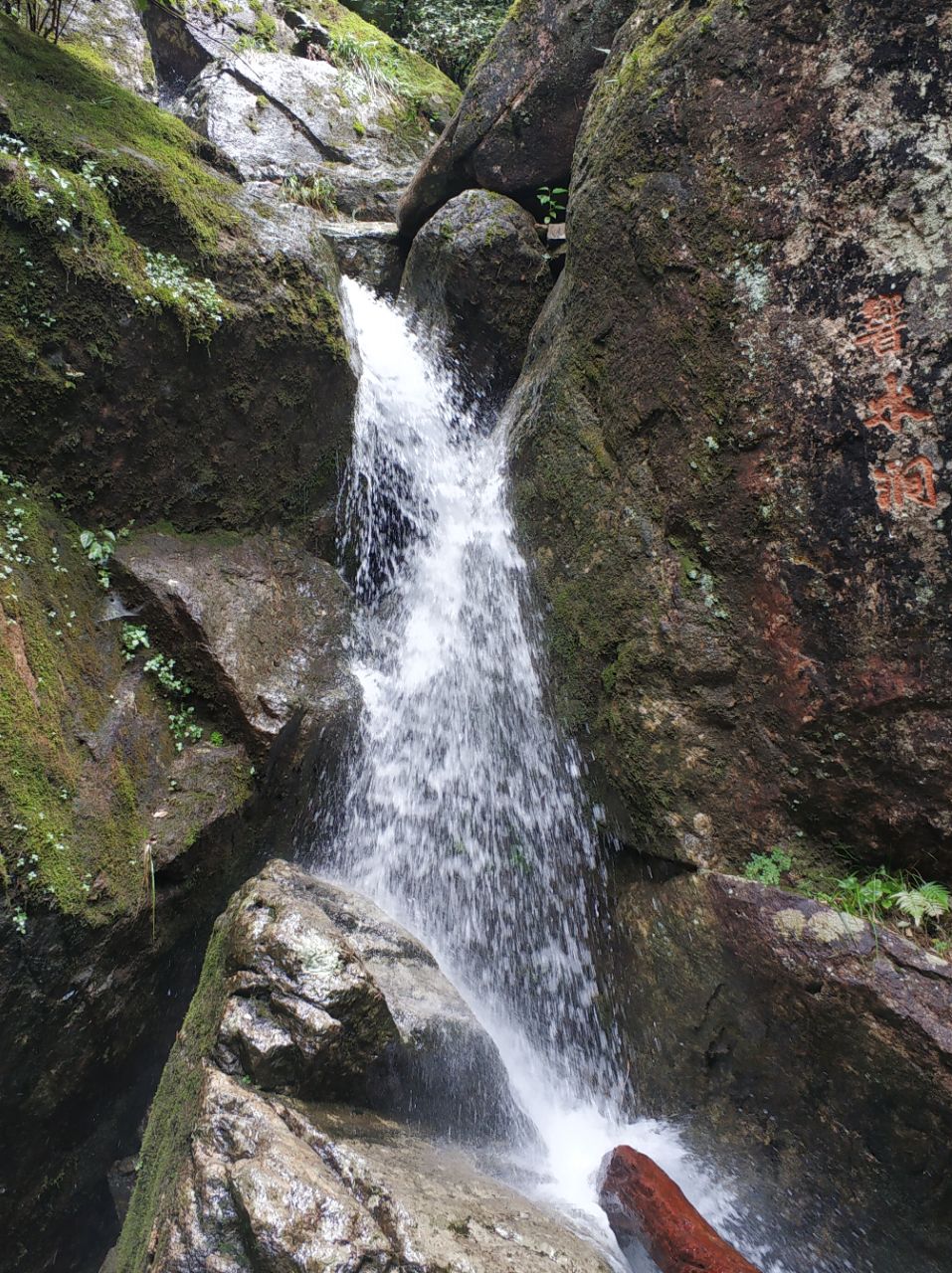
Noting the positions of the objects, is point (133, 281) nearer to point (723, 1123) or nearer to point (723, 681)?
point (723, 681)

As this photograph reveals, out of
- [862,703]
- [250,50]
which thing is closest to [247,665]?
[862,703]

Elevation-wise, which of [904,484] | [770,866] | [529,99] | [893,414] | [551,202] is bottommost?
[770,866]

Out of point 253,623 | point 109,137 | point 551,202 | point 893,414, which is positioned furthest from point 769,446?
point 551,202

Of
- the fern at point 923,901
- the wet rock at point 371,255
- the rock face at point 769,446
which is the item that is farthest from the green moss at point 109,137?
the fern at point 923,901

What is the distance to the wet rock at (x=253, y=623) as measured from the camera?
14.8ft

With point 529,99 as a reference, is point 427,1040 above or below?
below

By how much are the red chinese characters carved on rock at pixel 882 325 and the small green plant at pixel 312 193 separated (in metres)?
8.11

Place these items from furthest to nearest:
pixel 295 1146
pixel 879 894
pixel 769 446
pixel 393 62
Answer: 1. pixel 393 62
2. pixel 769 446
3. pixel 879 894
4. pixel 295 1146

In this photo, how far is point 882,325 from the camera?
3.62 m

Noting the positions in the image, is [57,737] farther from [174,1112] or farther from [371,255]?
[371,255]

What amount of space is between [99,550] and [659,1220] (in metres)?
4.63

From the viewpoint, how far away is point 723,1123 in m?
3.70

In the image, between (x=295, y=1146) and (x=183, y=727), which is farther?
(x=183, y=727)

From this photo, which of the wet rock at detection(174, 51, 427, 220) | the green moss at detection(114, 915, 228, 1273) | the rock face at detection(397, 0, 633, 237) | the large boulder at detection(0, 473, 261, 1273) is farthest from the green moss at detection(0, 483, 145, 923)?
the wet rock at detection(174, 51, 427, 220)
